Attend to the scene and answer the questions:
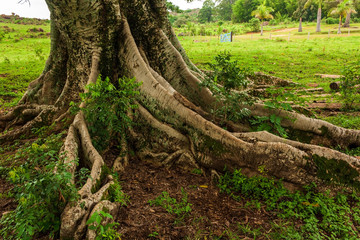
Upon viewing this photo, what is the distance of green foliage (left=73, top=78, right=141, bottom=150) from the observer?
11.5 ft

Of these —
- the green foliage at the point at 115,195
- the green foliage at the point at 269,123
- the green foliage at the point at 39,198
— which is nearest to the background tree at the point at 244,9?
the green foliage at the point at 269,123

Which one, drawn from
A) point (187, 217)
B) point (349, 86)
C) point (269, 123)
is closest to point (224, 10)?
point (349, 86)

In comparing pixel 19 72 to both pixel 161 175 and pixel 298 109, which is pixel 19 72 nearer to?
pixel 161 175

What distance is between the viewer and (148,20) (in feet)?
17.1

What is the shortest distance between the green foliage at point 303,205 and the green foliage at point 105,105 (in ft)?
6.31

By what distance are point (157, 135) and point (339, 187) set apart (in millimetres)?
2919

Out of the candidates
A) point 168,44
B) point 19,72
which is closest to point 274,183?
point 168,44

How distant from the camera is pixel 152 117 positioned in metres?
4.34

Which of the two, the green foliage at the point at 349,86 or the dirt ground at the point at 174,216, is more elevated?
the green foliage at the point at 349,86

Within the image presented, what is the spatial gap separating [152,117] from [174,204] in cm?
166

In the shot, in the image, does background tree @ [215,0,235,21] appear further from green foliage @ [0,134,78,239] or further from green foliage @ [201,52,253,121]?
Result: green foliage @ [0,134,78,239]

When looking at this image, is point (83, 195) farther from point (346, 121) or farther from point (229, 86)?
point (346, 121)

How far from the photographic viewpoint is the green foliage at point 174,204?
3123mm

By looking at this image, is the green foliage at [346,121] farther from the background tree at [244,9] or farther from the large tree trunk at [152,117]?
the background tree at [244,9]
